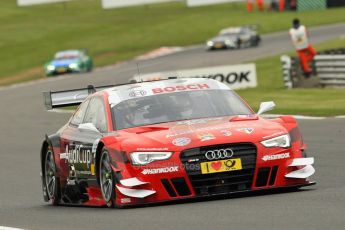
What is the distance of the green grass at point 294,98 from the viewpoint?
24.3 m

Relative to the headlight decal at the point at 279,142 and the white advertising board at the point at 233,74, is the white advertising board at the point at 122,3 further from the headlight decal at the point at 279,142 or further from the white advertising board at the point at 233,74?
the headlight decal at the point at 279,142

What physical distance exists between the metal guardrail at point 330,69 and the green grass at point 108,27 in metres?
27.2

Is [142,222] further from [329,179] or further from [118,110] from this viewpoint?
[329,179]

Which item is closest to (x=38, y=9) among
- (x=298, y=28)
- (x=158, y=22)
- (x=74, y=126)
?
(x=158, y=22)

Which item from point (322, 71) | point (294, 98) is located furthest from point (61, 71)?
point (294, 98)

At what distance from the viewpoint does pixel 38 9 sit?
94.0 meters

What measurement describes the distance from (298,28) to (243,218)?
2438 cm

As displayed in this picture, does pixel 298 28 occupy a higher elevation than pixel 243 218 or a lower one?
lower

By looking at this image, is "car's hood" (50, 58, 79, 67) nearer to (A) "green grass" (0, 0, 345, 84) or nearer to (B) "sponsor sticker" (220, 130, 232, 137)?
(A) "green grass" (0, 0, 345, 84)

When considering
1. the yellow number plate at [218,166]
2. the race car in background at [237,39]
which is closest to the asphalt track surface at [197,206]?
the yellow number plate at [218,166]

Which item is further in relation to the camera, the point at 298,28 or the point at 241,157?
the point at 298,28

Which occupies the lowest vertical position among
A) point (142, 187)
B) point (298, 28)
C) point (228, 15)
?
point (228, 15)

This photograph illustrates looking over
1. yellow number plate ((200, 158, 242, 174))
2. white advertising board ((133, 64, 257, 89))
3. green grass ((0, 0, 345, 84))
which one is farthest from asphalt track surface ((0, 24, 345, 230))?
green grass ((0, 0, 345, 84))

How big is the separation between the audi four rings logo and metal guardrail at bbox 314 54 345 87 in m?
20.1
